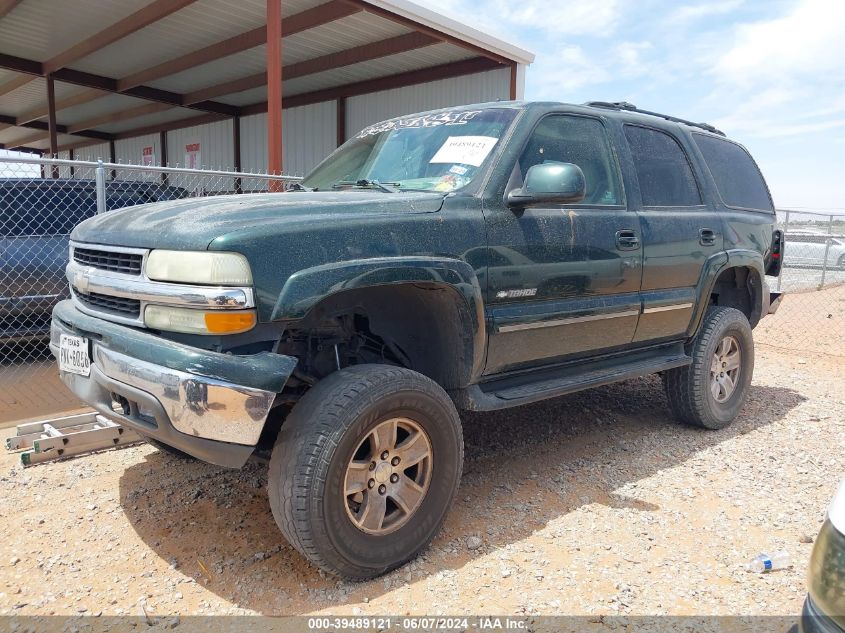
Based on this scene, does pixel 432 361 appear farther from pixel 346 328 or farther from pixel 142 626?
pixel 142 626

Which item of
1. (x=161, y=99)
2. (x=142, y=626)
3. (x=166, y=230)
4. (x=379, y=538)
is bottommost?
(x=142, y=626)

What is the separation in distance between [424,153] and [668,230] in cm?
168

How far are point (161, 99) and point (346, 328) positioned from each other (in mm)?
16069

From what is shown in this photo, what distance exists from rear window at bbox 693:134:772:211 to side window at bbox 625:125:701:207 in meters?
0.36

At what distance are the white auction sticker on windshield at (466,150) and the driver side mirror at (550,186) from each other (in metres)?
0.28

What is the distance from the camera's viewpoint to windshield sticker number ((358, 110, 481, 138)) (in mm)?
3648

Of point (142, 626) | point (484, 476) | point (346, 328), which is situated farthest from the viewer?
point (484, 476)

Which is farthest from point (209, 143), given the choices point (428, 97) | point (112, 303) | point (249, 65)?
point (112, 303)

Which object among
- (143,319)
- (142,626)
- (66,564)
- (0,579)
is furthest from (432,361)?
(0,579)

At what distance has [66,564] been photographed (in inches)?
114

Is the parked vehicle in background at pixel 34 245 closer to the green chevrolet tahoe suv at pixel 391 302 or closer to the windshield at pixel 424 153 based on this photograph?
the green chevrolet tahoe suv at pixel 391 302

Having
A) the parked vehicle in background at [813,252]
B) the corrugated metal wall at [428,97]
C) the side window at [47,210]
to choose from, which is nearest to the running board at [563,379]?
the side window at [47,210]

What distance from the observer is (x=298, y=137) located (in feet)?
56.0

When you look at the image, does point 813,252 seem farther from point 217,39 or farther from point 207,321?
point 207,321
